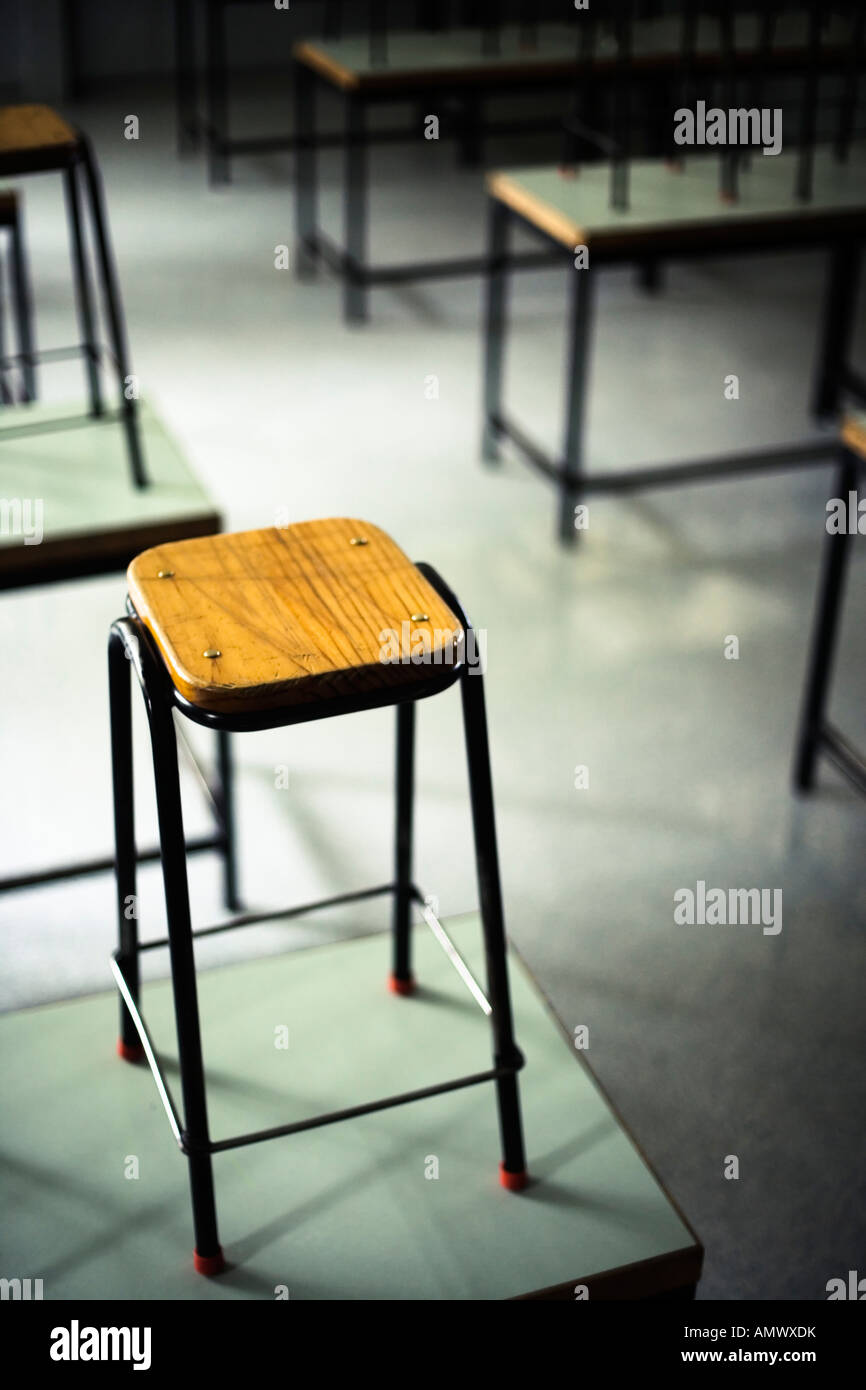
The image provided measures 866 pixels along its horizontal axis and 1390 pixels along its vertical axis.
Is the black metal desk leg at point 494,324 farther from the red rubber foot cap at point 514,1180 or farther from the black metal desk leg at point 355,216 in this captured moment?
the red rubber foot cap at point 514,1180

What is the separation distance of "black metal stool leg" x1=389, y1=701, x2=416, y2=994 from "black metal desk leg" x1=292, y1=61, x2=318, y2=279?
3.45m

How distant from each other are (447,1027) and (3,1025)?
53cm

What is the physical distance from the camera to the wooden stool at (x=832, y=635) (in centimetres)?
236

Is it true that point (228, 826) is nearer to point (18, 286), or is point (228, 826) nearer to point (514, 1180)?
point (514, 1180)

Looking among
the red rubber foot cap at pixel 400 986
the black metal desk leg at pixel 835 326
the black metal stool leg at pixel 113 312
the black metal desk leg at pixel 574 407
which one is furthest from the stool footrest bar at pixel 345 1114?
the black metal desk leg at pixel 835 326

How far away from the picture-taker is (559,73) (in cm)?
448

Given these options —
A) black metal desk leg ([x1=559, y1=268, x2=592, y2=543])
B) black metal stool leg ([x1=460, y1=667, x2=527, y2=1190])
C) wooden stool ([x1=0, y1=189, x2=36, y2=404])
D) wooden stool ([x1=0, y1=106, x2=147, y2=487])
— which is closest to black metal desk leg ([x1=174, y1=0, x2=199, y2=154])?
wooden stool ([x1=0, y1=189, x2=36, y2=404])

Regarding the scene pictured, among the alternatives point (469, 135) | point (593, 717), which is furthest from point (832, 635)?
point (469, 135)

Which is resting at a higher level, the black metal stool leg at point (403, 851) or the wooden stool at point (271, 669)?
the wooden stool at point (271, 669)

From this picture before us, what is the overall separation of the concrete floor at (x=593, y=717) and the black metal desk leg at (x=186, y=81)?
1.35m

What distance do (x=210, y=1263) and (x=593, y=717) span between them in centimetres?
151

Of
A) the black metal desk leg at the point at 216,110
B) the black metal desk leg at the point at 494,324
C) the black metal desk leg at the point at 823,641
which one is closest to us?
the black metal desk leg at the point at 823,641
